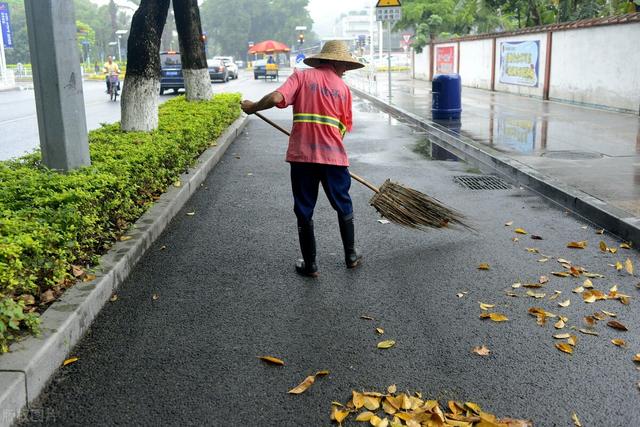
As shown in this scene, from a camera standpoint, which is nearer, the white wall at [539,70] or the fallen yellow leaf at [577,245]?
the fallen yellow leaf at [577,245]

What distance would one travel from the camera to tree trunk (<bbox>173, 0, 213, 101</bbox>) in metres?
13.5

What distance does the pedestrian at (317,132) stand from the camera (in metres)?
4.90

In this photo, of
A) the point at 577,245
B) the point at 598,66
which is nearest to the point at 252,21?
the point at 598,66

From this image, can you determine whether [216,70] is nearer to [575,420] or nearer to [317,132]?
[317,132]

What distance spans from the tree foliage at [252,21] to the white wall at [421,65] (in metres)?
65.2

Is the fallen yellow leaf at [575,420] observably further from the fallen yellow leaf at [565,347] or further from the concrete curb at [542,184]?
the concrete curb at [542,184]

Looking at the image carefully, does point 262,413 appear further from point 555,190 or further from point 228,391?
point 555,190

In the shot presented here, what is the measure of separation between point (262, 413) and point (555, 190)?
17.9ft

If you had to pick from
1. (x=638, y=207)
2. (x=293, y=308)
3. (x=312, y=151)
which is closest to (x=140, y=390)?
(x=293, y=308)

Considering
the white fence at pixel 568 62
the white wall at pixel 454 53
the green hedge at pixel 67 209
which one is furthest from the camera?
the white wall at pixel 454 53

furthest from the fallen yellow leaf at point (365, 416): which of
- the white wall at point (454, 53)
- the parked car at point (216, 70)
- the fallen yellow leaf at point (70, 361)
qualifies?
the parked car at point (216, 70)

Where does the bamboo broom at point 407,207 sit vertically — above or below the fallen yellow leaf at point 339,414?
above

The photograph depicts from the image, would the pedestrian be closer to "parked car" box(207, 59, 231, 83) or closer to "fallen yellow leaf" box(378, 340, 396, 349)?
"fallen yellow leaf" box(378, 340, 396, 349)

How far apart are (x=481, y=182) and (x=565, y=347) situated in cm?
516
